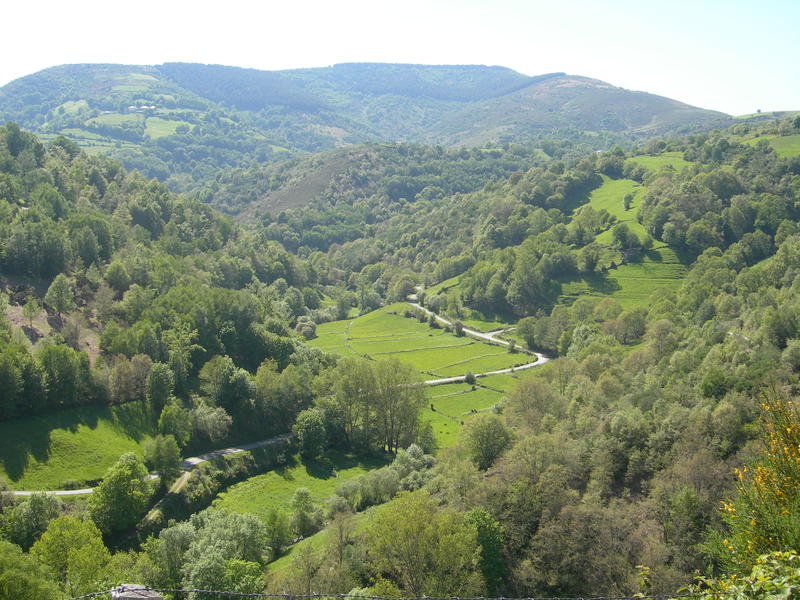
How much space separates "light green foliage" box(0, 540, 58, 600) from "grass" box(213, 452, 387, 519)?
82.7 feet

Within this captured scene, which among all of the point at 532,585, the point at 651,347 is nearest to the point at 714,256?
the point at 651,347

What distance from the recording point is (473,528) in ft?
129

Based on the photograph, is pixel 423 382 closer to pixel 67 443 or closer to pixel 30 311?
pixel 67 443

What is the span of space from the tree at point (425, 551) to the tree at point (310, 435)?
39.4 metres

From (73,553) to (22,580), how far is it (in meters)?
7.83

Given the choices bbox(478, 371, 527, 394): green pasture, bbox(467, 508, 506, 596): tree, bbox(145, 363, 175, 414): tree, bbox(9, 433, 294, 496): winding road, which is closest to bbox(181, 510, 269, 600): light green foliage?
bbox(9, 433, 294, 496): winding road

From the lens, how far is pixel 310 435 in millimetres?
77938

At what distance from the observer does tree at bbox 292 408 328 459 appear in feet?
256

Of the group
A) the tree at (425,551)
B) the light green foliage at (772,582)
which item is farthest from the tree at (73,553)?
the light green foliage at (772,582)

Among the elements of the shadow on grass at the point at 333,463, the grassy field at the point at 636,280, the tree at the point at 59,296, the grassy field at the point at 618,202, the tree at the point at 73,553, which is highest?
the grassy field at the point at 618,202

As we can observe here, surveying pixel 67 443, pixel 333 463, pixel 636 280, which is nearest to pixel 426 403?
pixel 333 463

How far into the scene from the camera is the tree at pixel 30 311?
247ft

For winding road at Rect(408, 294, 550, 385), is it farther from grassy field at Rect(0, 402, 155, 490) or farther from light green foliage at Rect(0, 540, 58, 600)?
light green foliage at Rect(0, 540, 58, 600)

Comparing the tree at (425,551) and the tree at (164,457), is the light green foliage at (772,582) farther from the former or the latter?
the tree at (164,457)
